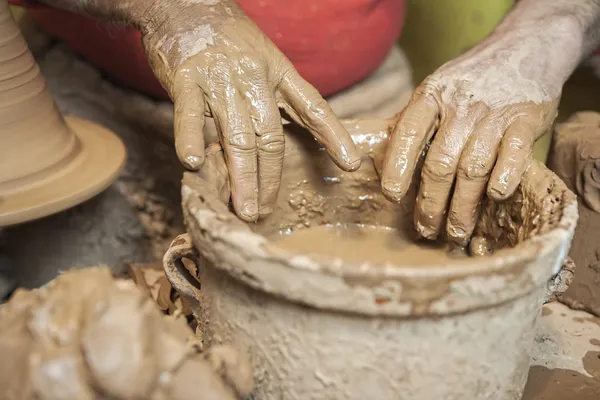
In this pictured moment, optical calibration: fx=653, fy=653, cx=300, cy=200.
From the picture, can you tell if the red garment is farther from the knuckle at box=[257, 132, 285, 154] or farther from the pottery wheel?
the knuckle at box=[257, 132, 285, 154]

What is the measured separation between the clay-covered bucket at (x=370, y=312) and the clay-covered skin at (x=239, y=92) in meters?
0.11

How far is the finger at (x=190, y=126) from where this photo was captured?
0.78 metres

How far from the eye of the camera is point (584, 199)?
111 cm

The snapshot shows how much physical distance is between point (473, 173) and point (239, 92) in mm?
346

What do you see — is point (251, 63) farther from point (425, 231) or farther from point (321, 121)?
point (425, 231)

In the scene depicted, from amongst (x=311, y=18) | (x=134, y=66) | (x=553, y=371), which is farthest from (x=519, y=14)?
(x=134, y=66)

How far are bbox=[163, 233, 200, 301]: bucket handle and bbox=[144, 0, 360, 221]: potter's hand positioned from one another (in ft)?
0.34

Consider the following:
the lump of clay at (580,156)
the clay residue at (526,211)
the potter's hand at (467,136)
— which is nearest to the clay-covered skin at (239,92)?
the potter's hand at (467,136)

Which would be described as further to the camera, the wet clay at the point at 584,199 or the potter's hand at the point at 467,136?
the wet clay at the point at 584,199

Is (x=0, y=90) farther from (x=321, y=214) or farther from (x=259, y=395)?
(x=259, y=395)

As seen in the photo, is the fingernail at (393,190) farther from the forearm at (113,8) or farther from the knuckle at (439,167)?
the forearm at (113,8)

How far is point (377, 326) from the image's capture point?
0.62 metres

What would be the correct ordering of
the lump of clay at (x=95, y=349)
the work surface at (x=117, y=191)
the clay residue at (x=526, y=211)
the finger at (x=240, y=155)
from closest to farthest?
the lump of clay at (x=95, y=349) → the clay residue at (x=526, y=211) → the finger at (x=240, y=155) → the work surface at (x=117, y=191)

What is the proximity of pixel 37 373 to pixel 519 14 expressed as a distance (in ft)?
3.34
